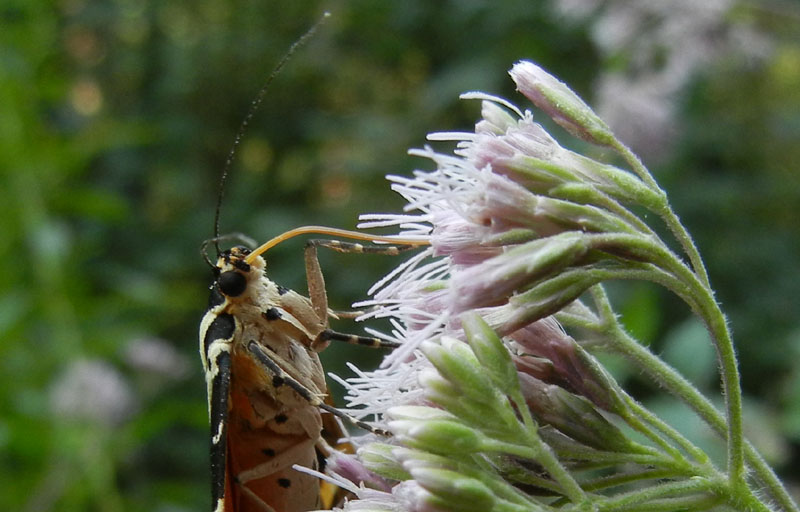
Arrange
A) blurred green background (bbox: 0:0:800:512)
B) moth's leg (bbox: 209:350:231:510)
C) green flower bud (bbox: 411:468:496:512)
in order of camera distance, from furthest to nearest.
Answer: blurred green background (bbox: 0:0:800:512) < moth's leg (bbox: 209:350:231:510) < green flower bud (bbox: 411:468:496:512)

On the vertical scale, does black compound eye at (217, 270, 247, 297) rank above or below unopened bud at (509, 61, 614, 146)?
above

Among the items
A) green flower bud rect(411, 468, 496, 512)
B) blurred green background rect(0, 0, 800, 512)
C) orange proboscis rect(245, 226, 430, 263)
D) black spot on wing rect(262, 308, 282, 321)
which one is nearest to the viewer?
green flower bud rect(411, 468, 496, 512)

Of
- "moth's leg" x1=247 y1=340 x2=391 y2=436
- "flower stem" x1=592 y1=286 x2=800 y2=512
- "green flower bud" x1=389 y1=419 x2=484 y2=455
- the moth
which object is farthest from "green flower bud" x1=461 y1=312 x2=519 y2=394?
"moth's leg" x1=247 y1=340 x2=391 y2=436

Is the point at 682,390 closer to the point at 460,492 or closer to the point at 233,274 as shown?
the point at 460,492

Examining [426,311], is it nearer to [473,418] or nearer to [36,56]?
[473,418]

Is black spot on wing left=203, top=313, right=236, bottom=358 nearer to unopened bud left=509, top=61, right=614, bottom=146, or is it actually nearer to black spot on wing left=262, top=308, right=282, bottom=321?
black spot on wing left=262, top=308, right=282, bottom=321

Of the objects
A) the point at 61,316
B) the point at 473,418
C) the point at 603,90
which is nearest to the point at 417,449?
the point at 473,418

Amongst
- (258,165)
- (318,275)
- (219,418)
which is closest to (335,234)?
(318,275)
